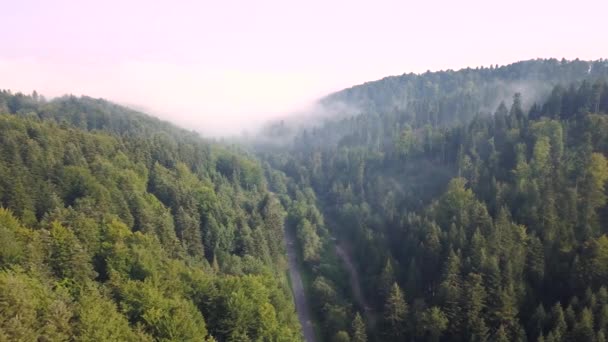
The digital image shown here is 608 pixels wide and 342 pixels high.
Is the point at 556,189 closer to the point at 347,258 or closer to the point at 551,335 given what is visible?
the point at 551,335

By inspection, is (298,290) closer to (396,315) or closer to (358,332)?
(396,315)

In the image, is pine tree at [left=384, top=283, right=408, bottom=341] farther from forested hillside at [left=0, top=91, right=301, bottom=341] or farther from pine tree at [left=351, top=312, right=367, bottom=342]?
forested hillside at [left=0, top=91, right=301, bottom=341]

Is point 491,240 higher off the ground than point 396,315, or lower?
higher

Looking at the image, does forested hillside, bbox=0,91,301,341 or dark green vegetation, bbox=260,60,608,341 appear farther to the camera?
dark green vegetation, bbox=260,60,608,341

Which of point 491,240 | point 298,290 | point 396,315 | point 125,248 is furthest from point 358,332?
point 125,248

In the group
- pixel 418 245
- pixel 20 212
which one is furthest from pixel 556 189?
pixel 20 212

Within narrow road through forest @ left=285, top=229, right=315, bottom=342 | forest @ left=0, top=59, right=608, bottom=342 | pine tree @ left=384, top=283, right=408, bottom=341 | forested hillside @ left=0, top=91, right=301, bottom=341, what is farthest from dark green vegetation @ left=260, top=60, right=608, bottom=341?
forested hillside @ left=0, top=91, right=301, bottom=341
